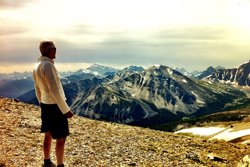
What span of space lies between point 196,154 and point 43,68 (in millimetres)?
16640

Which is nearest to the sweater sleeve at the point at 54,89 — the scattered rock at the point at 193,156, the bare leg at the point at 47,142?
the bare leg at the point at 47,142

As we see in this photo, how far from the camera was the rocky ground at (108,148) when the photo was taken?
22.4 m

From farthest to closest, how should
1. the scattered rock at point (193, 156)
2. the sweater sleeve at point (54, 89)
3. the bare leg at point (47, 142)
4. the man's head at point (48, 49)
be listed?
the scattered rock at point (193, 156)
the bare leg at point (47, 142)
the man's head at point (48, 49)
the sweater sleeve at point (54, 89)

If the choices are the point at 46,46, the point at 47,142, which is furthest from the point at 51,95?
the point at 47,142

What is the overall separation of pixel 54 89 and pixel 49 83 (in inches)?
12.4

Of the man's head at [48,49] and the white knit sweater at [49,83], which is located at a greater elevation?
the man's head at [48,49]

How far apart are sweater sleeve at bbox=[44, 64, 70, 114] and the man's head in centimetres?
67

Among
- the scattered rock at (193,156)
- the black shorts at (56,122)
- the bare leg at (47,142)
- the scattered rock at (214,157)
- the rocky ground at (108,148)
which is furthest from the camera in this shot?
the scattered rock at (214,157)

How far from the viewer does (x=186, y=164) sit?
24.4 m

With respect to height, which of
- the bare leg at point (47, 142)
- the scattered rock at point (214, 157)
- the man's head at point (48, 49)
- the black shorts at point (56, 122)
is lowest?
the scattered rock at point (214, 157)

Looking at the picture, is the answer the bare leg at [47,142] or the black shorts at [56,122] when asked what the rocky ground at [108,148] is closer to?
the bare leg at [47,142]

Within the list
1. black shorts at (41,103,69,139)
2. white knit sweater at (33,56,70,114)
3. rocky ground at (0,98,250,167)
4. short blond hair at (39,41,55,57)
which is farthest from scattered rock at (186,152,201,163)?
short blond hair at (39,41,55,57)

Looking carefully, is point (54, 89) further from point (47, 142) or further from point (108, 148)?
point (108, 148)

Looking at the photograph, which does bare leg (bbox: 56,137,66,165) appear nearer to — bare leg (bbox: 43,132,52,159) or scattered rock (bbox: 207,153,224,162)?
bare leg (bbox: 43,132,52,159)
